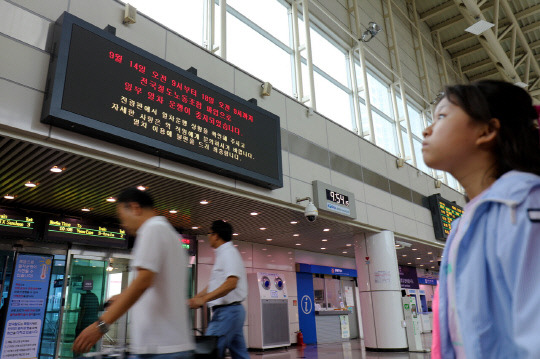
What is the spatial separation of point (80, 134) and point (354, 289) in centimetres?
1250

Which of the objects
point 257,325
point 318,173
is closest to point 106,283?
point 257,325

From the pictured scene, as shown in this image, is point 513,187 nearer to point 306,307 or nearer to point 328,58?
point 328,58

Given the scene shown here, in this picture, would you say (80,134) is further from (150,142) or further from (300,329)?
(300,329)

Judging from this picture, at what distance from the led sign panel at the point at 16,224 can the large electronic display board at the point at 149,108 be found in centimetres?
327

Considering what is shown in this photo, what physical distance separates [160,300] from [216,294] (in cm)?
114

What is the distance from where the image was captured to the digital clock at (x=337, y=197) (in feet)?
28.1

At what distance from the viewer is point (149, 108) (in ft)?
16.8

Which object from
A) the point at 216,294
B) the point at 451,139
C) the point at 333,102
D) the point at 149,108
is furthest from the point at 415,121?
the point at 451,139

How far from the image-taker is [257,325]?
9.96m

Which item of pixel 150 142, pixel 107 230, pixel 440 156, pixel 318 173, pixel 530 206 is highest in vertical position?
A: pixel 318 173

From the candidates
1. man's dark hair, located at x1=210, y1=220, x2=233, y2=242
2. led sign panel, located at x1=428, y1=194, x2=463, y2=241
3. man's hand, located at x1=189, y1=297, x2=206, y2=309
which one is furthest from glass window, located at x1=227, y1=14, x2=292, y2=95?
led sign panel, located at x1=428, y1=194, x2=463, y2=241

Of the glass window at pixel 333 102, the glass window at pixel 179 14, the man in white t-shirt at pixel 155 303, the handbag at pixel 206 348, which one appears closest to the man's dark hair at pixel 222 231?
the handbag at pixel 206 348

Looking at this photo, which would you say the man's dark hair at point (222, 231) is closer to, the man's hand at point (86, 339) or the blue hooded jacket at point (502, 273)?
the man's hand at point (86, 339)

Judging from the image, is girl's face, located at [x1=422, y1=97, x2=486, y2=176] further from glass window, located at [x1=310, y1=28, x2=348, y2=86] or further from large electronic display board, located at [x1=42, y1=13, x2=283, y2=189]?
glass window, located at [x1=310, y1=28, x2=348, y2=86]
